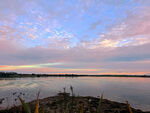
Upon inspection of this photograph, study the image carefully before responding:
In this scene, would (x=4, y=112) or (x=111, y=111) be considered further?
(x=111, y=111)

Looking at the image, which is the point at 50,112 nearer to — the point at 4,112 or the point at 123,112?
the point at 4,112

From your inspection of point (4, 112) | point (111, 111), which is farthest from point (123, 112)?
point (4, 112)

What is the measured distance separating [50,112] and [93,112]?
3143 mm

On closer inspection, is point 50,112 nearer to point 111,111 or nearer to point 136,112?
point 111,111

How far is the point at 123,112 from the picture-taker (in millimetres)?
8328

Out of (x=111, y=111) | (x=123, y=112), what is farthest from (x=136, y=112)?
(x=111, y=111)

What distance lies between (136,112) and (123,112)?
121 centimetres

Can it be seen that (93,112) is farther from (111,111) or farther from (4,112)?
(4,112)

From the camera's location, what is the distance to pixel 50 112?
815cm

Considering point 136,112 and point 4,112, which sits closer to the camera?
point 4,112

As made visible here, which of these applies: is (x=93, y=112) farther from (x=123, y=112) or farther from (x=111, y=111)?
(x=123, y=112)

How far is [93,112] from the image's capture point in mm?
7891

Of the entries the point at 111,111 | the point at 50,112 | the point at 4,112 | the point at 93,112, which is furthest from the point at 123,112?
the point at 4,112

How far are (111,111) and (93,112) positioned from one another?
1.62 meters
